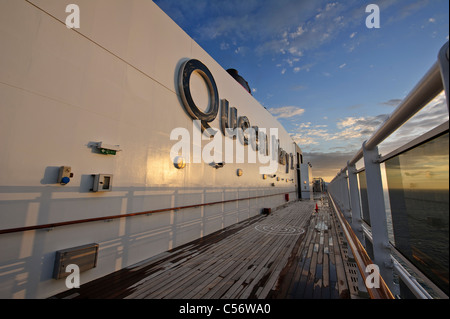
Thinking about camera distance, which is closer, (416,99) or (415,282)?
(416,99)

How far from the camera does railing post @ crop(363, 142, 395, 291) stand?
153cm

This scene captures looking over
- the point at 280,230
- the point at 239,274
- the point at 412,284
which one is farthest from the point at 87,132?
the point at 280,230

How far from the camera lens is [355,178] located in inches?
111

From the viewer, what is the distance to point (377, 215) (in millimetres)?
1583

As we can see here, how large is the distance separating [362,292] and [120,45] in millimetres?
5625

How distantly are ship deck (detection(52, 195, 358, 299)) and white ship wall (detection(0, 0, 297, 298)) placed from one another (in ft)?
1.27

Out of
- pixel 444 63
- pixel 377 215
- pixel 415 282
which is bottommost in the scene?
pixel 415 282

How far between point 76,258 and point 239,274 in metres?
2.48

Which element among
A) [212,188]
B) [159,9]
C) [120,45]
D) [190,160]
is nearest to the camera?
[120,45]

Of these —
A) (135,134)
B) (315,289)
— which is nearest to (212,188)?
(135,134)

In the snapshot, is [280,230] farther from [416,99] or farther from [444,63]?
[444,63]
